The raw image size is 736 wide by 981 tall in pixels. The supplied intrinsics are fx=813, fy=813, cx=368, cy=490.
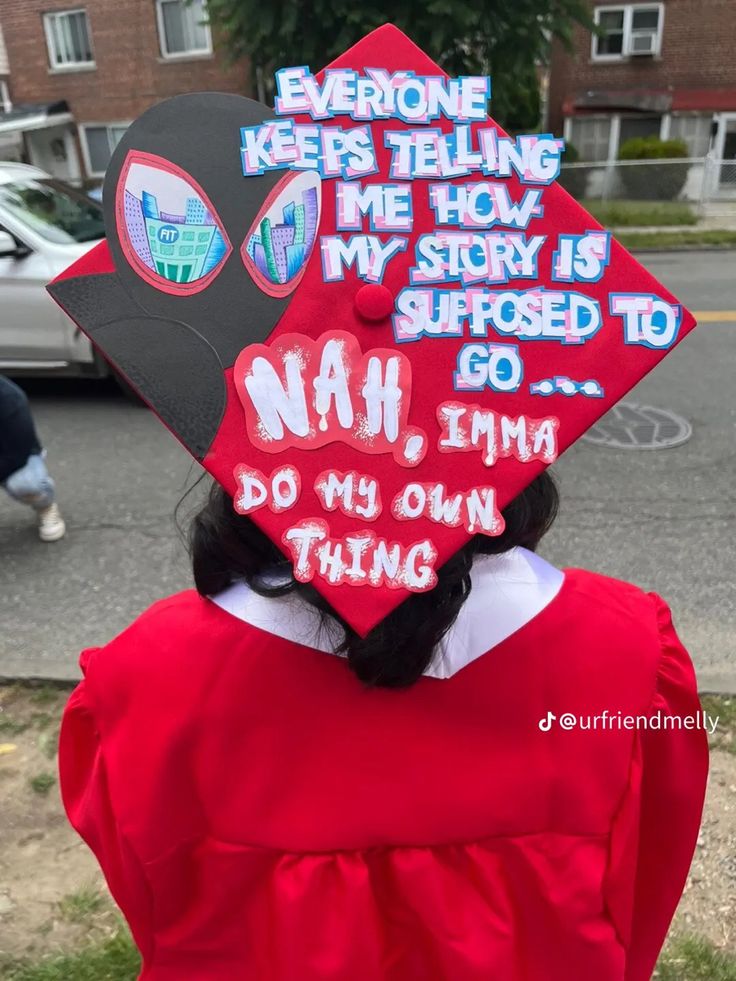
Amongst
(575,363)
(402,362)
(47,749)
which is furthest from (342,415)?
(47,749)

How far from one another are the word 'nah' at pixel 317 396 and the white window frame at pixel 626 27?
20.3 metres

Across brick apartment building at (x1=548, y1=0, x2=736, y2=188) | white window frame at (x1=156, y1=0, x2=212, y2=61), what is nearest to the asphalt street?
white window frame at (x1=156, y1=0, x2=212, y2=61)

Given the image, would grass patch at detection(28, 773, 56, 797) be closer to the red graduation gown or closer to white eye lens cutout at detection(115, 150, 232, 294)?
the red graduation gown

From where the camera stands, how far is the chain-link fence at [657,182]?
14.3 meters

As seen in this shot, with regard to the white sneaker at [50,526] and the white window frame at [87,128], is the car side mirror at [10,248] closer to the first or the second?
the white sneaker at [50,526]

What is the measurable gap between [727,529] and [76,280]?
3.62 meters

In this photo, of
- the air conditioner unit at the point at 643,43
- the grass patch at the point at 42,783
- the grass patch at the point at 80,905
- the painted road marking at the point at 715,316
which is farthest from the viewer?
the air conditioner unit at the point at 643,43

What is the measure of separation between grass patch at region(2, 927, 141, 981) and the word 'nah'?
166cm

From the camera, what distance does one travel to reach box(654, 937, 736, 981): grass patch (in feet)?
6.18

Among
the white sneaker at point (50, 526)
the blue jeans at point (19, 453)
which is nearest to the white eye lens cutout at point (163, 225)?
the blue jeans at point (19, 453)

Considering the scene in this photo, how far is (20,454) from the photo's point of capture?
151 inches

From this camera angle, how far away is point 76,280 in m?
0.87
